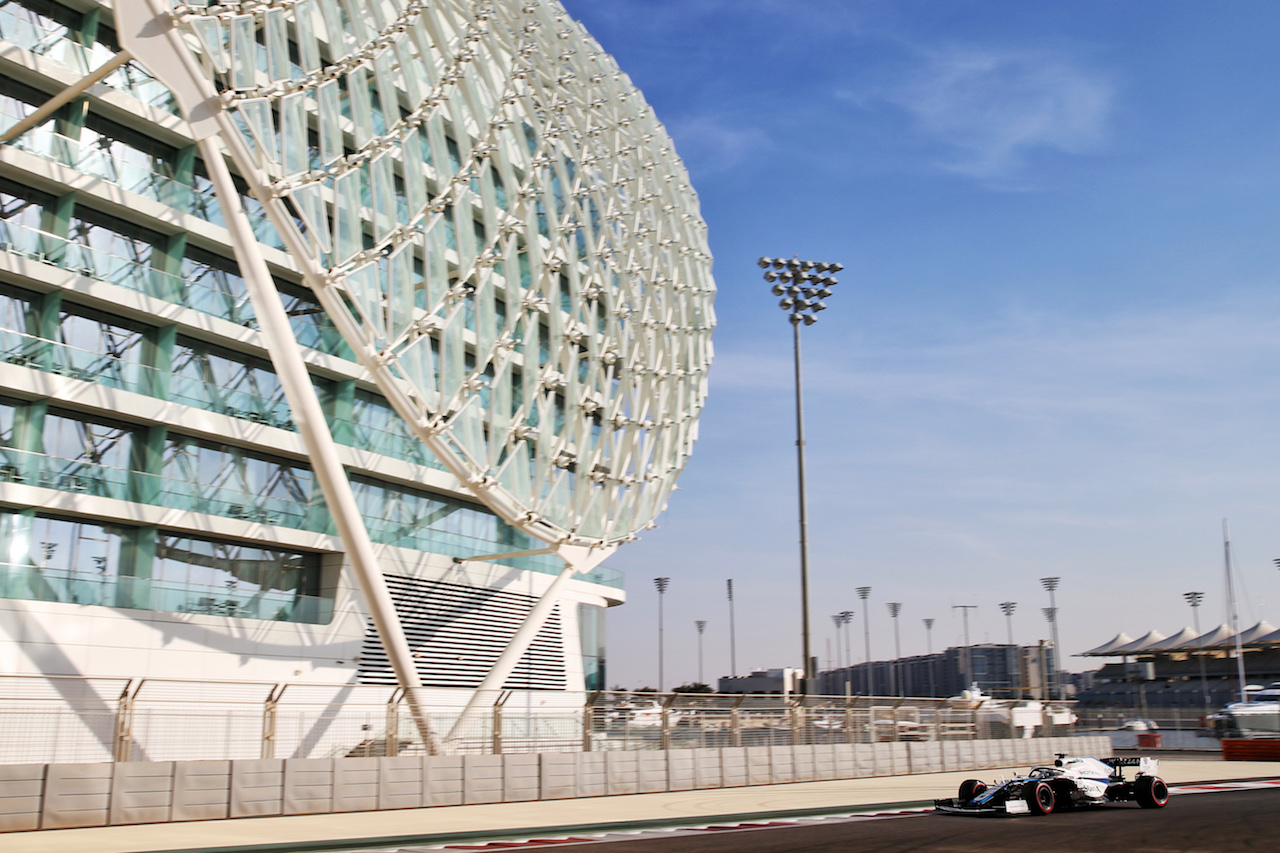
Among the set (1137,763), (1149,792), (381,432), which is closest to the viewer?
(1149,792)

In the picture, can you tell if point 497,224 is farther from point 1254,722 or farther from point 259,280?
point 1254,722

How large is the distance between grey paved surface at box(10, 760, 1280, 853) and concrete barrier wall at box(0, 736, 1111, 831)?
35 centimetres

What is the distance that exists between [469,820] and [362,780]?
109 inches

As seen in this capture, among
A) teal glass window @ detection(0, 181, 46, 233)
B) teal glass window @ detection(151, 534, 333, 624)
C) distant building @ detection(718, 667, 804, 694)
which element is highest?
teal glass window @ detection(0, 181, 46, 233)

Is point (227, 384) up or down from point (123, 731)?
up

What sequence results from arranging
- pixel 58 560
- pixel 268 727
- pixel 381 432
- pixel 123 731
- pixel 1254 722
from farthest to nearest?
pixel 1254 722 < pixel 381 432 < pixel 58 560 < pixel 268 727 < pixel 123 731

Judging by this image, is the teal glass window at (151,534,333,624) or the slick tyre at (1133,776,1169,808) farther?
the teal glass window at (151,534,333,624)

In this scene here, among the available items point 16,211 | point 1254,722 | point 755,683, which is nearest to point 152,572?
point 16,211

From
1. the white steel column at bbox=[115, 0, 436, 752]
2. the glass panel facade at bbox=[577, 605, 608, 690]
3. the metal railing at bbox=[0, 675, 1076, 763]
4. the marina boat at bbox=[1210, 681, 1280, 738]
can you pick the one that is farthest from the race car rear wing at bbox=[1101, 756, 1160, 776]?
the glass panel facade at bbox=[577, 605, 608, 690]

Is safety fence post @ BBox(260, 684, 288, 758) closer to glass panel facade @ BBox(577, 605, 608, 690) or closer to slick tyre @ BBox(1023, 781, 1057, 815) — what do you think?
slick tyre @ BBox(1023, 781, 1057, 815)

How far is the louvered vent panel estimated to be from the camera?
122ft

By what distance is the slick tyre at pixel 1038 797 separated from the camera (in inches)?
764

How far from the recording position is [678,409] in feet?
168

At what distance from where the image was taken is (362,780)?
64.3 ft
